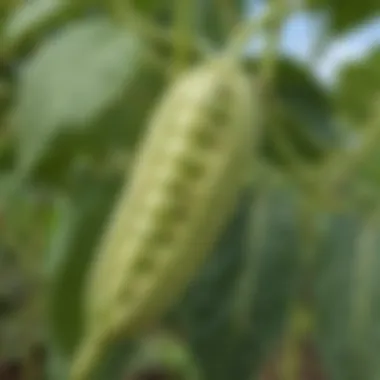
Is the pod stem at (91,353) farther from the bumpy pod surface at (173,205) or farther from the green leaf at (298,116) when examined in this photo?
the green leaf at (298,116)

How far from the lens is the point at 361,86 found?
0.56 meters

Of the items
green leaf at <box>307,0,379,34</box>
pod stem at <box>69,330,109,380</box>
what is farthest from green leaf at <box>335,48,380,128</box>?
pod stem at <box>69,330,109,380</box>

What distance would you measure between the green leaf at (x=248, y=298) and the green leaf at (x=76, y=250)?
47mm

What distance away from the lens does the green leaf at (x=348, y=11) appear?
0.53m

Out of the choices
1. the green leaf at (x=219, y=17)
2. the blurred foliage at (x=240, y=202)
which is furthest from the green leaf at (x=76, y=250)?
the green leaf at (x=219, y=17)

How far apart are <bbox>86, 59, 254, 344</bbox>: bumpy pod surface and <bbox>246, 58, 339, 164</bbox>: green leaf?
124 mm

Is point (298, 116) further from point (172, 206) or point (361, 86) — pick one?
point (172, 206)

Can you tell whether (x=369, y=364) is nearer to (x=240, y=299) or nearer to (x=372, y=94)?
(x=240, y=299)

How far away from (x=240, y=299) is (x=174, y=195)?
123 millimetres

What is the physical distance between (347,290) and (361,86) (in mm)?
140

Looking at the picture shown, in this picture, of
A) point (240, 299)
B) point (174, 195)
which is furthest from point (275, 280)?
point (174, 195)

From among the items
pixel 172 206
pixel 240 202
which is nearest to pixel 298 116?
pixel 240 202

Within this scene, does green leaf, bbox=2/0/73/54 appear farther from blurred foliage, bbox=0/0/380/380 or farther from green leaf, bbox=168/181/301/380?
green leaf, bbox=168/181/301/380

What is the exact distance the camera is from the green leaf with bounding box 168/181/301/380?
1.49ft
